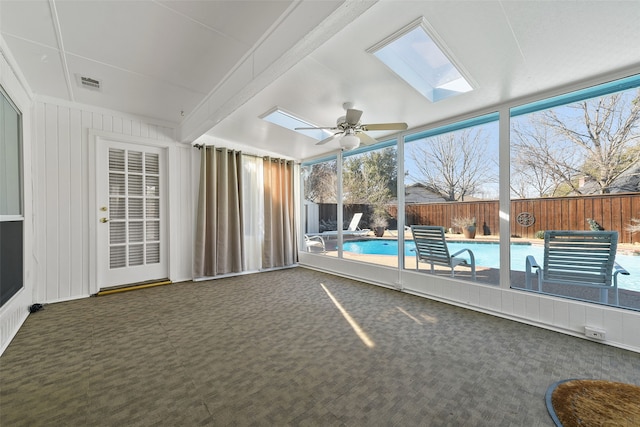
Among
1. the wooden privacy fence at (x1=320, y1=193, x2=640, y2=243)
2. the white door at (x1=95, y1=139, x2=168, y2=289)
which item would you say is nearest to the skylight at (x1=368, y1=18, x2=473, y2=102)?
the wooden privacy fence at (x1=320, y1=193, x2=640, y2=243)

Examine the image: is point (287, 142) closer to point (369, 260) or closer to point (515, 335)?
point (369, 260)

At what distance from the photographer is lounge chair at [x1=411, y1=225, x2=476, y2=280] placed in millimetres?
3249

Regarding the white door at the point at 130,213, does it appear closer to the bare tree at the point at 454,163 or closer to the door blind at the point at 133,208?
the door blind at the point at 133,208

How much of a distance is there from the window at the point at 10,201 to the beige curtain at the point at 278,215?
3120mm

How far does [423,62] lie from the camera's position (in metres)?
2.34

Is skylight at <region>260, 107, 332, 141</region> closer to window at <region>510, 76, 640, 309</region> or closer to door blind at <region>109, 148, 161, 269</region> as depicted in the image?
door blind at <region>109, 148, 161, 269</region>

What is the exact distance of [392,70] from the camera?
88.7 inches

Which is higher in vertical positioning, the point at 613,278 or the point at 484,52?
the point at 484,52

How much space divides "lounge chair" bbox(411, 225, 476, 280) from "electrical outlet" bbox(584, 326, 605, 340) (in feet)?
3.32

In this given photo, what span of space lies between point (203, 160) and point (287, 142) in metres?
1.40

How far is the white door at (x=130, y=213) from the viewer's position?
359 cm

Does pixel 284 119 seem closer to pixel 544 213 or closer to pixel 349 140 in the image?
pixel 349 140

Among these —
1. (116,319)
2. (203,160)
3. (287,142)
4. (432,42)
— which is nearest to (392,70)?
(432,42)

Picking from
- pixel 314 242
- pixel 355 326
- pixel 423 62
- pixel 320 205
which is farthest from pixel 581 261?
pixel 314 242
